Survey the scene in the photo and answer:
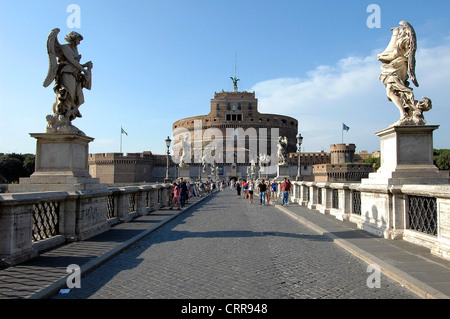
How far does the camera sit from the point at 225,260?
5.90 metres

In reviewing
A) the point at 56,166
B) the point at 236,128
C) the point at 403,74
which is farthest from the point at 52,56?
the point at 236,128

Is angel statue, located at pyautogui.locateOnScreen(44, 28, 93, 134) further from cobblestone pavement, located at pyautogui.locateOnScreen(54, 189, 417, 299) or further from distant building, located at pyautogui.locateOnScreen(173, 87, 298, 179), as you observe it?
distant building, located at pyautogui.locateOnScreen(173, 87, 298, 179)

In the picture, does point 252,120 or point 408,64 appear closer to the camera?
point 408,64

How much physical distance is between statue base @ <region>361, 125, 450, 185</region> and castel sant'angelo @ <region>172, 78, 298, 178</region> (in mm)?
80969

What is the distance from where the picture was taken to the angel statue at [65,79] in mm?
7668

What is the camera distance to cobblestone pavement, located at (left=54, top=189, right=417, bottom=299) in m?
4.25

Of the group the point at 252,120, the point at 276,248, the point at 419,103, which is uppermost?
the point at 252,120

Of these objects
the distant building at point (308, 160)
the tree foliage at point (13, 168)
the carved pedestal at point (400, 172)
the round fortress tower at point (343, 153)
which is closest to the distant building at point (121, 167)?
the tree foliage at point (13, 168)

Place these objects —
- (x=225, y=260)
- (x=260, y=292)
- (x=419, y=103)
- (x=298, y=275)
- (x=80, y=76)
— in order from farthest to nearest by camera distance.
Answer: (x=80, y=76)
(x=419, y=103)
(x=225, y=260)
(x=298, y=275)
(x=260, y=292)

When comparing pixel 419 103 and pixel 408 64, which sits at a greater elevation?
pixel 408 64

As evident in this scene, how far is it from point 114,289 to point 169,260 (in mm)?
1615

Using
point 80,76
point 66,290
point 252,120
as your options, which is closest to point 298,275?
point 66,290

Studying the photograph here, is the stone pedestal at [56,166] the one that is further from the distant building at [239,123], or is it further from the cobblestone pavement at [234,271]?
the distant building at [239,123]

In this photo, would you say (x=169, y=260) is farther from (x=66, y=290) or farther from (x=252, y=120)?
(x=252, y=120)
